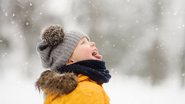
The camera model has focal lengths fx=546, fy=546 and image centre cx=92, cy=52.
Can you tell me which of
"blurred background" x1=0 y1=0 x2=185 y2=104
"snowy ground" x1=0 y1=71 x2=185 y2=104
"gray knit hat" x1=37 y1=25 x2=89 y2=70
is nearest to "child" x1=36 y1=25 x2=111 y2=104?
"gray knit hat" x1=37 y1=25 x2=89 y2=70

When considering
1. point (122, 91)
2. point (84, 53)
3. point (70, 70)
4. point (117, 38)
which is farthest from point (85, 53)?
point (117, 38)

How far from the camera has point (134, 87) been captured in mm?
11828

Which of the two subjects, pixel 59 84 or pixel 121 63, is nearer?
pixel 59 84

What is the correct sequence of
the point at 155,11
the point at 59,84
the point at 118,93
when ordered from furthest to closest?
the point at 155,11 < the point at 118,93 < the point at 59,84

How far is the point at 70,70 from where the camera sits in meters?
2.53

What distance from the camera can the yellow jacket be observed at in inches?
92.7

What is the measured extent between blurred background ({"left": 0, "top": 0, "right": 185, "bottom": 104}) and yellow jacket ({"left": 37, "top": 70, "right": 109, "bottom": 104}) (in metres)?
8.22

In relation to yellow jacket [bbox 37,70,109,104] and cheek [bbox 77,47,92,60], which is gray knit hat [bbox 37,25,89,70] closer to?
cheek [bbox 77,47,92,60]

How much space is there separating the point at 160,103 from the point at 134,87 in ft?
8.23

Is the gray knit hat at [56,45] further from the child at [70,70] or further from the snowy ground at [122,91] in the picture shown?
the snowy ground at [122,91]

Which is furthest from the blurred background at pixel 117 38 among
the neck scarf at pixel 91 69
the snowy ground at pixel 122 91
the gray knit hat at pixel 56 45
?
the neck scarf at pixel 91 69

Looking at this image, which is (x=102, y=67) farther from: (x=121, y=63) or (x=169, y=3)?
(x=169, y=3)

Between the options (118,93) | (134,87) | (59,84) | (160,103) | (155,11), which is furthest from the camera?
(155,11)

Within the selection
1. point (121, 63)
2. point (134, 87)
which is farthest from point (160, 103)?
point (121, 63)
